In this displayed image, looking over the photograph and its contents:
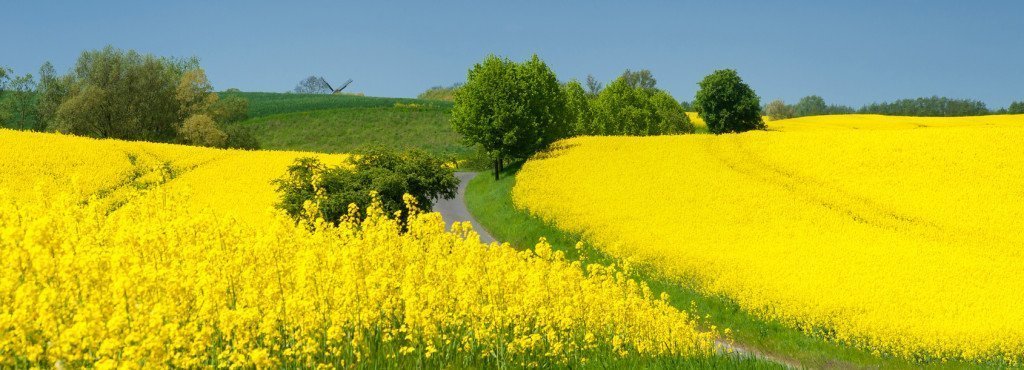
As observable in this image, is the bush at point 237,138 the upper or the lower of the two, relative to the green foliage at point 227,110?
lower

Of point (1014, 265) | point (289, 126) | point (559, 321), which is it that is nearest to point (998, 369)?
point (1014, 265)

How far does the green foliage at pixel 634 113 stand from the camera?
98.8 m

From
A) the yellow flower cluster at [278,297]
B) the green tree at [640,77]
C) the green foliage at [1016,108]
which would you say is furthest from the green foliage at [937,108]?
the yellow flower cluster at [278,297]

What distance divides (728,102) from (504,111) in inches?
1855

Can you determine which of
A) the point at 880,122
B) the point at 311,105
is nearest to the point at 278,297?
the point at 880,122

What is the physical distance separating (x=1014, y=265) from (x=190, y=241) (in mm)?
37115

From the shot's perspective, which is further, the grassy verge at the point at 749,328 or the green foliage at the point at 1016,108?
the green foliage at the point at 1016,108

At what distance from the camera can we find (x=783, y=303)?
31375 millimetres

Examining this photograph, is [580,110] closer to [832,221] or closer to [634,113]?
[634,113]

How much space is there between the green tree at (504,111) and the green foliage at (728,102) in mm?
40256

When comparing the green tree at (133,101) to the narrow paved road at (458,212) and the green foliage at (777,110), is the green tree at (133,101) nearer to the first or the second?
the narrow paved road at (458,212)

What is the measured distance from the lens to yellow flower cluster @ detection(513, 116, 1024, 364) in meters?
30.9

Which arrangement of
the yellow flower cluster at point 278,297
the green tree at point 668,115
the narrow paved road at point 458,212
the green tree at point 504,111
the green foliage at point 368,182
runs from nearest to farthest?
the yellow flower cluster at point 278,297, the green foliage at point 368,182, the narrow paved road at point 458,212, the green tree at point 504,111, the green tree at point 668,115

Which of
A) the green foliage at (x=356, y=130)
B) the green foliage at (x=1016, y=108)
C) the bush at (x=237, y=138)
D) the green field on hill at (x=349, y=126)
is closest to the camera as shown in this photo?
the bush at (x=237, y=138)
